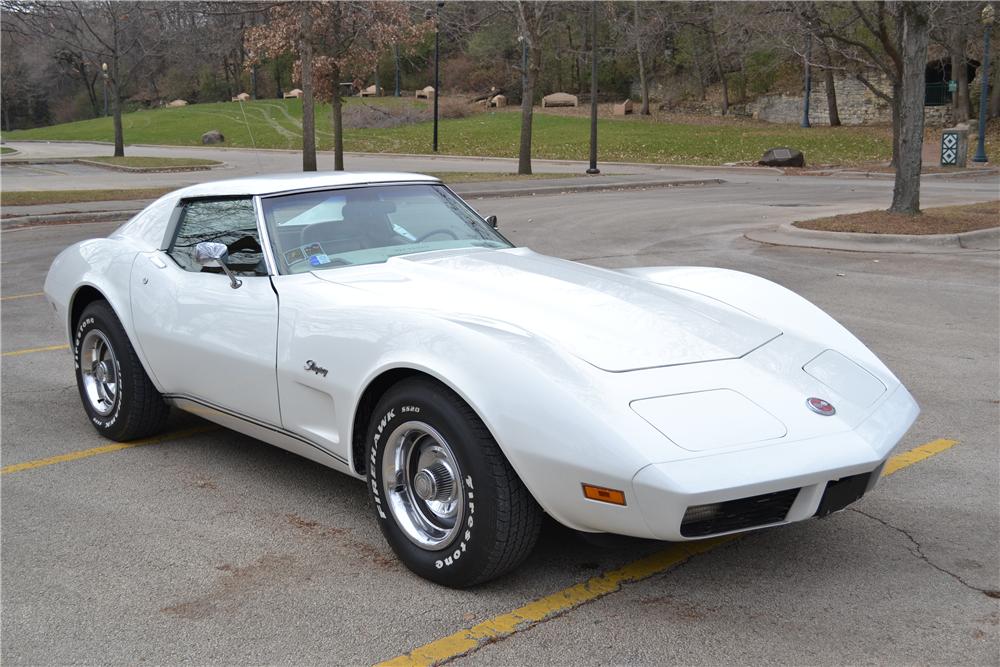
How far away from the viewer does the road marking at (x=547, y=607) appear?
316cm

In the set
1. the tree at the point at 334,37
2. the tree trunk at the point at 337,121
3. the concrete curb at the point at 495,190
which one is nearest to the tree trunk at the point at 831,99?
the concrete curb at the point at 495,190

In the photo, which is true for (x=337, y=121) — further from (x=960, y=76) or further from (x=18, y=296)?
(x=960, y=76)

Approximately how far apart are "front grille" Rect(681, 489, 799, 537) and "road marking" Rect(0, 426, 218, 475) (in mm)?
3481

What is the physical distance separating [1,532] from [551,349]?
2566 mm

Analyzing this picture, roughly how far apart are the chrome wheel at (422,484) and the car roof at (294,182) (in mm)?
1686

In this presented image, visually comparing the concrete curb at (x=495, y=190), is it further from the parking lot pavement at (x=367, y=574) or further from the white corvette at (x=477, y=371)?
the white corvette at (x=477, y=371)

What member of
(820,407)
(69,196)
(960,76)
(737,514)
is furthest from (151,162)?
(737,514)

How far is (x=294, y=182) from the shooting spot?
4.93 m

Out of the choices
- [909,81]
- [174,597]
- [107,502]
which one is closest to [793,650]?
[174,597]

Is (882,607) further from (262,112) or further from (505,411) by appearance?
(262,112)

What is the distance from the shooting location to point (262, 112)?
63094 millimetres

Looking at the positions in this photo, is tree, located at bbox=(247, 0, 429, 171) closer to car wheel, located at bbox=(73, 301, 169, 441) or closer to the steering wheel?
car wheel, located at bbox=(73, 301, 169, 441)

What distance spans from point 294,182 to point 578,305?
5.83ft

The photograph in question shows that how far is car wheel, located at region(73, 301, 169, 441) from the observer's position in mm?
5285
